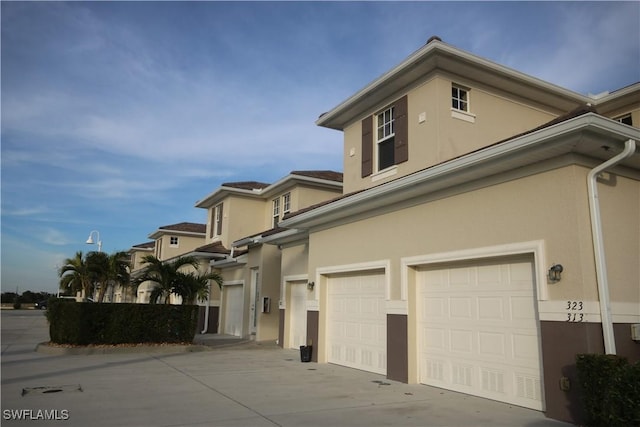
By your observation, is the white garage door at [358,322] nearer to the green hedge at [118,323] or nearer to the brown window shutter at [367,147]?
the brown window shutter at [367,147]

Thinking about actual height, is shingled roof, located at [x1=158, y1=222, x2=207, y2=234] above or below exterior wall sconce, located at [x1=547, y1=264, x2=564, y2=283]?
above

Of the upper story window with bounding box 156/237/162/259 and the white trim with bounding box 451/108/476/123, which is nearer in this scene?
the white trim with bounding box 451/108/476/123

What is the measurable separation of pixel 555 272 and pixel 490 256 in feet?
4.22

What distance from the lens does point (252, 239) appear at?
64.3 ft

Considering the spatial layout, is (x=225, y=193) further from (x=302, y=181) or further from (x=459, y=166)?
(x=459, y=166)

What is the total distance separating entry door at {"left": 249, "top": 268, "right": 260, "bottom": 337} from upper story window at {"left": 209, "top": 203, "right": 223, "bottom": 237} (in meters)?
6.52

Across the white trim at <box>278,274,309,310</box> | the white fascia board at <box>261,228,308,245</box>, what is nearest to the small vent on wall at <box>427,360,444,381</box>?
the white fascia board at <box>261,228,308,245</box>

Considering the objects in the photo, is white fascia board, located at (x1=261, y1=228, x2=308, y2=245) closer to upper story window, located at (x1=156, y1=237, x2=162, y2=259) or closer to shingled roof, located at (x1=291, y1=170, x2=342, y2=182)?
shingled roof, located at (x1=291, y1=170, x2=342, y2=182)

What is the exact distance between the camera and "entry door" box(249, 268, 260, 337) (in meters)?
19.7

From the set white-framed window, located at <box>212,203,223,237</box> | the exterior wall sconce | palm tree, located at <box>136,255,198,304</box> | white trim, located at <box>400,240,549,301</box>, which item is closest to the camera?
the exterior wall sconce

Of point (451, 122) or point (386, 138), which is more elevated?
point (386, 138)

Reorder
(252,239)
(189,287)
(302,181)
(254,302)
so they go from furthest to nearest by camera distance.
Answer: (302,181) < (254,302) < (252,239) < (189,287)

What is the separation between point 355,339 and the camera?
12.1 metres

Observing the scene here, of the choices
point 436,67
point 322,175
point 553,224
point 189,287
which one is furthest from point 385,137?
point 189,287
